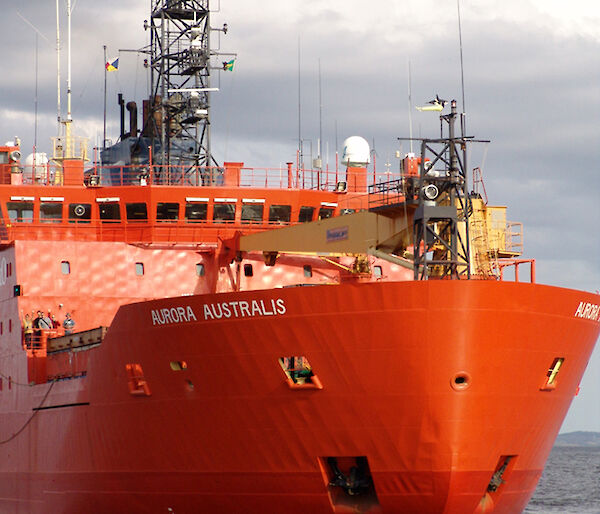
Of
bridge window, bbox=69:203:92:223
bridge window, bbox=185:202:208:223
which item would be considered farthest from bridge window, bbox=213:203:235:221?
bridge window, bbox=69:203:92:223

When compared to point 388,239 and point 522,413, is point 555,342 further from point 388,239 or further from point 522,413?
point 388,239

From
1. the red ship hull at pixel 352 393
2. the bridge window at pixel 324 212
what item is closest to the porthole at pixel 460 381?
the red ship hull at pixel 352 393

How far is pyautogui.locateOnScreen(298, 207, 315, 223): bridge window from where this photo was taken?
39.4 m

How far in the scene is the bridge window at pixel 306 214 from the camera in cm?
3941

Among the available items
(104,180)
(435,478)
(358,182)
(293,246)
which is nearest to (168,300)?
(293,246)

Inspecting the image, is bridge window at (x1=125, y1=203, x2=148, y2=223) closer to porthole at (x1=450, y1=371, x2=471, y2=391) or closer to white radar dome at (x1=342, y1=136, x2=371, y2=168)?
white radar dome at (x1=342, y1=136, x2=371, y2=168)

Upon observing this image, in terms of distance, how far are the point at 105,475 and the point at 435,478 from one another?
10441 mm

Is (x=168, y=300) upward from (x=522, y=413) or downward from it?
upward

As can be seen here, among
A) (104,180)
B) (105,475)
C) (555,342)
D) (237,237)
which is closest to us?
(555,342)

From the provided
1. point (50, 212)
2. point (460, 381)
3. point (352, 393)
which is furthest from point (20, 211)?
point (460, 381)

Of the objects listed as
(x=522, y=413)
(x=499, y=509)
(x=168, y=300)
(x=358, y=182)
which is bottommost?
(x=499, y=509)

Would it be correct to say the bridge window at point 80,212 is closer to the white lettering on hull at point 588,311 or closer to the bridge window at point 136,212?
the bridge window at point 136,212

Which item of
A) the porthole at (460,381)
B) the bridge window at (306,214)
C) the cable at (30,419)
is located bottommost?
the cable at (30,419)

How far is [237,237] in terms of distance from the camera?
121ft
